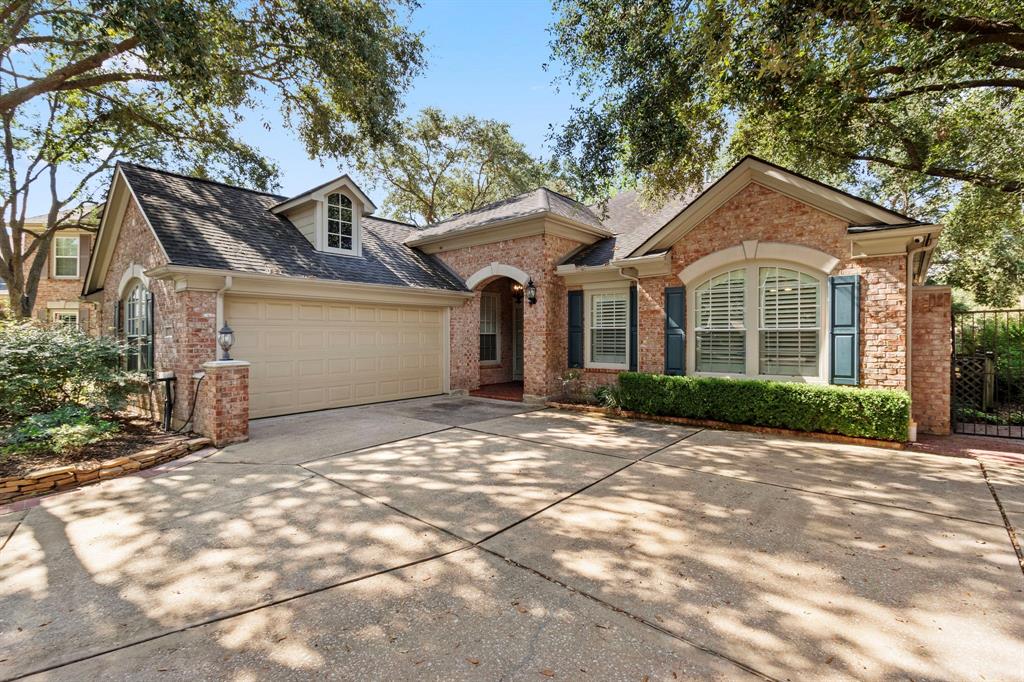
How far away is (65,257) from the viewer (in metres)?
18.3

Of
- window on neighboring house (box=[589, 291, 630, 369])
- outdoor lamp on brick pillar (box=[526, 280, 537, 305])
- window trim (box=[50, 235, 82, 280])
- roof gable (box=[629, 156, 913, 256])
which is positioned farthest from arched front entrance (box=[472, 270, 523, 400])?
window trim (box=[50, 235, 82, 280])

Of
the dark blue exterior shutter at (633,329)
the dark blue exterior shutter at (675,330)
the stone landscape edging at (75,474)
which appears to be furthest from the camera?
the dark blue exterior shutter at (633,329)

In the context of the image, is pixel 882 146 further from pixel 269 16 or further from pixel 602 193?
pixel 269 16

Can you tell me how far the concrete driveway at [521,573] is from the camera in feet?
→ 8.11

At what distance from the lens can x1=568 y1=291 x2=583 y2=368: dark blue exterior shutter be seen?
438 inches

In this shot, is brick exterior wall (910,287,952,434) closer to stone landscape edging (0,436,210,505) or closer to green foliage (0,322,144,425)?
stone landscape edging (0,436,210,505)

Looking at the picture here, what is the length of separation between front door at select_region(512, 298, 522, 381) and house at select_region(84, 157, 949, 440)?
2.23 m

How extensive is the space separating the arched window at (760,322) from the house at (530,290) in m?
0.03

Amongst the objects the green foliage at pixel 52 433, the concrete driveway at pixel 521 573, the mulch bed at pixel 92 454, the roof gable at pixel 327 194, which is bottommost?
the concrete driveway at pixel 521 573

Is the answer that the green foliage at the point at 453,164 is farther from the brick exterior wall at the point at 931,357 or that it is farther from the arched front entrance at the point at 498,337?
the brick exterior wall at the point at 931,357

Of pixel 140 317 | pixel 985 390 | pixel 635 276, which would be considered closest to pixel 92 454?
pixel 140 317

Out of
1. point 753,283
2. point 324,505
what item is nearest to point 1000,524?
point 753,283

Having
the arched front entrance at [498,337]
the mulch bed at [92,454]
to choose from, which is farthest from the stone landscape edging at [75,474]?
the arched front entrance at [498,337]

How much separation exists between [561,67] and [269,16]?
240 inches
